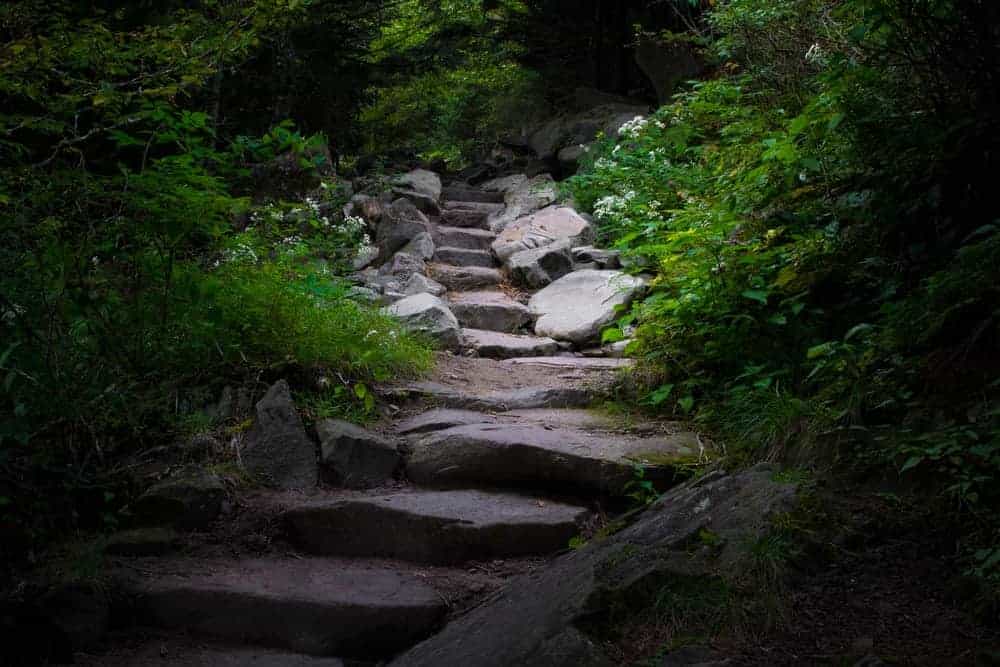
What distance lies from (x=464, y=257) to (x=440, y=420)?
462 centimetres

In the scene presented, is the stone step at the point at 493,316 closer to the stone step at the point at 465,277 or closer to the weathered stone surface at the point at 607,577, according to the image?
the stone step at the point at 465,277

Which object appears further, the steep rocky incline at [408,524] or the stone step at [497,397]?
the stone step at [497,397]

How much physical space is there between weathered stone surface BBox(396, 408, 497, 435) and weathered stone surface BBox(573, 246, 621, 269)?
10.9 feet

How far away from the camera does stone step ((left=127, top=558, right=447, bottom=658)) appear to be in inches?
115

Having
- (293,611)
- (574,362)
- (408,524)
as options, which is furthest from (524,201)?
(293,611)

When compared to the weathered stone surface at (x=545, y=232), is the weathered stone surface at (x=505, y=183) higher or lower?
higher

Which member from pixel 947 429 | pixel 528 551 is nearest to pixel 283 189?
pixel 528 551

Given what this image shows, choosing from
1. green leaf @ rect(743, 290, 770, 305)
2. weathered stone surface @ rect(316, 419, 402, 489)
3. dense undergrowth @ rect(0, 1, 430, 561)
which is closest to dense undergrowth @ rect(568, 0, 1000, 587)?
green leaf @ rect(743, 290, 770, 305)

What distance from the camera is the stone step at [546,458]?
12.2 ft

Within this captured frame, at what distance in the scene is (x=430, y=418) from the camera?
4418 millimetres

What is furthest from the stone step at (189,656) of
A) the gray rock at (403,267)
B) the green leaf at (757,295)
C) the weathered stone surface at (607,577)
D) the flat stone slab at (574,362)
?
the gray rock at (403,267)

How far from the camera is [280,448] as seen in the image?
13.0 ft

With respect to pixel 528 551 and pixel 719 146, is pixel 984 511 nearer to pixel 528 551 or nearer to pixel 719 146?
pixel 528 551

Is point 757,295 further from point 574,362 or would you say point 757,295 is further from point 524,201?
point 524,201
